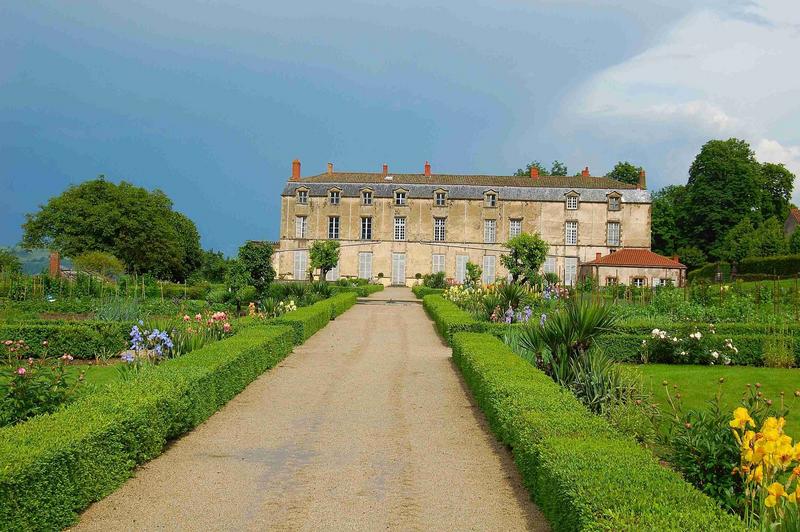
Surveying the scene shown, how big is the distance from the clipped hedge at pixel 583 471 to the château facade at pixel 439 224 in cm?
4176

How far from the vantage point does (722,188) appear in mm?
51344

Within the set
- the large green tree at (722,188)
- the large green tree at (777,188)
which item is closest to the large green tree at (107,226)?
the large green tree at (722,188)

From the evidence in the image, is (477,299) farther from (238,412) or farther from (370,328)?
(238,412)

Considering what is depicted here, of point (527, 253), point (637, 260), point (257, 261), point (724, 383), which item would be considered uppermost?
point (637, 260)

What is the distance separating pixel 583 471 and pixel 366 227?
45397 mm

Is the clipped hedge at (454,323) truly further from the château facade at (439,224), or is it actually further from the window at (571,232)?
the window at (571,232)

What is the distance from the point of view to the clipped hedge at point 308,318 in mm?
14484

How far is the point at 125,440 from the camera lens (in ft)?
18.2

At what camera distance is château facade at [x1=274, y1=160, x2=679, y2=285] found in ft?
161

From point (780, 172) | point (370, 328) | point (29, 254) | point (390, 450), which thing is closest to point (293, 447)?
point (390, 450)

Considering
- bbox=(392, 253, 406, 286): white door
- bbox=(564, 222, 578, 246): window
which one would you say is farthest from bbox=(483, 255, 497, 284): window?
bbox=(392, 253, 406, 286): white door

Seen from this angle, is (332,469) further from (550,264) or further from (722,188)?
(722,188)

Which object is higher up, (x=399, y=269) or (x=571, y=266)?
(x=571, y=266)

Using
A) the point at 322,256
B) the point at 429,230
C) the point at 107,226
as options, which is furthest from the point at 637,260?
the point at 107,226
